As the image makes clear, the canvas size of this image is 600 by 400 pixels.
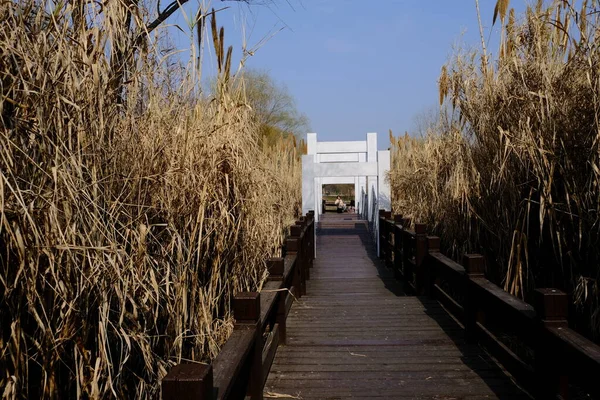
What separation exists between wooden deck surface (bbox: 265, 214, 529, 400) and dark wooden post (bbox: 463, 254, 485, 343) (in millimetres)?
100

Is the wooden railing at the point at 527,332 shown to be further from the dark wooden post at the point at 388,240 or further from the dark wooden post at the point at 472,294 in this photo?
the dark wooden post at the point at 388,240

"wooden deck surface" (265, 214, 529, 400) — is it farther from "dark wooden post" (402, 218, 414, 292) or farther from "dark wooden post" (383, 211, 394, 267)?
"dark wooden post" (383, 211, 394, 267)

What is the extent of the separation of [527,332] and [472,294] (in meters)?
0.89

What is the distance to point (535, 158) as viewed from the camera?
2.92 m

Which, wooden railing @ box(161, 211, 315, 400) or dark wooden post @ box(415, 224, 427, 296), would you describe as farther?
dark wooden post @ box(415, 224, 427, 296)

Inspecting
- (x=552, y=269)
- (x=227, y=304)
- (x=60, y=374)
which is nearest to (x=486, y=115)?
(x=552, y=269)

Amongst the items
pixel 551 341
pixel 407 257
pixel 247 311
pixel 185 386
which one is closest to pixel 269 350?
pixel 247 311

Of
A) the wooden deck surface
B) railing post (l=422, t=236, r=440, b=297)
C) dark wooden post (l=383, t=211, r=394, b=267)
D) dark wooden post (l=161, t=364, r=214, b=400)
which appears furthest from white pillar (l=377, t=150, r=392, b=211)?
dark wooden post (l=161, t=364, r=214, b=400)

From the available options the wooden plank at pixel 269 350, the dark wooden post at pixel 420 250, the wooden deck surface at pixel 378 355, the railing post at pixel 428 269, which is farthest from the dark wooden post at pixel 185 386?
the dark wooden post at pixel 420 250

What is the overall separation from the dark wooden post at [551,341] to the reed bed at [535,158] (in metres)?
0.21

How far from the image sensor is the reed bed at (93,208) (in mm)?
1597

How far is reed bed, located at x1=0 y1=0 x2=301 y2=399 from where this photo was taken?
1597 mm

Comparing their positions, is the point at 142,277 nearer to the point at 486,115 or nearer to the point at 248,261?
the point at 248,261

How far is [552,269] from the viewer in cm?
300
